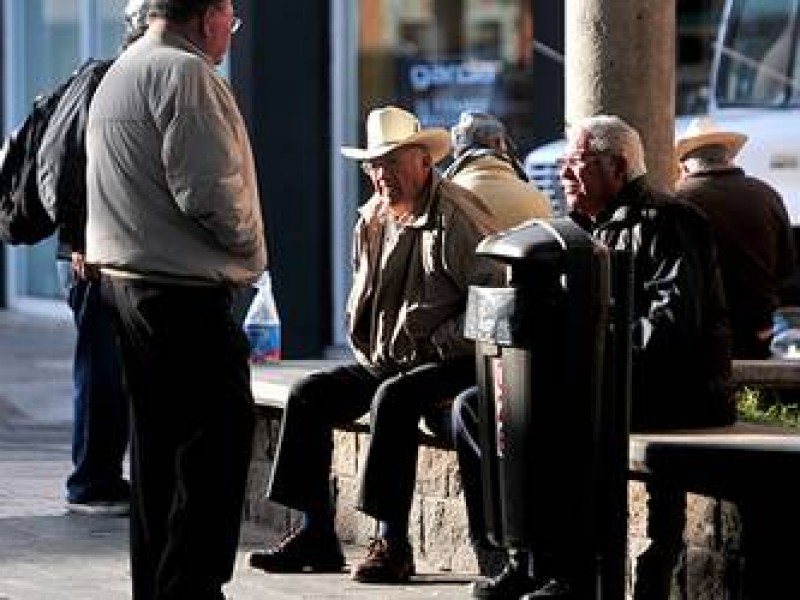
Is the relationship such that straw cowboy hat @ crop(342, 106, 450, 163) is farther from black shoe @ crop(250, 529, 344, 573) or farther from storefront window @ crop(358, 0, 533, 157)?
storefront window @ crop(358, 0, 533, 157)

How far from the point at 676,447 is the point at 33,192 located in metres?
3.18

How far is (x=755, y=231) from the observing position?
9312mm

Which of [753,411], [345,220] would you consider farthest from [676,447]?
[345,220]

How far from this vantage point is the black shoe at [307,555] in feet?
26.6

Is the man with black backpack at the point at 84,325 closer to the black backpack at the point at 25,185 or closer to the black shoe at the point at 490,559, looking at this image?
the black backpack at the point at 25,185

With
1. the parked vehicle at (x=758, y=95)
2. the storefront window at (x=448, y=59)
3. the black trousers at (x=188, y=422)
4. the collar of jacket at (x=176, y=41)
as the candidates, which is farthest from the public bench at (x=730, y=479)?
the storefront window at (x=448, y=59)

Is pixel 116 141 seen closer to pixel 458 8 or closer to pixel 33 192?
pixel 33 192

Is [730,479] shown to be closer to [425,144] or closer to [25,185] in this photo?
[425,144]

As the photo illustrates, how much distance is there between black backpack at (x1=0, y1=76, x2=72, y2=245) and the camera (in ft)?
29.1

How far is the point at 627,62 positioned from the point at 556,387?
2.24 metres

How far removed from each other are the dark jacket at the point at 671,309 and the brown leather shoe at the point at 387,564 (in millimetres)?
1107

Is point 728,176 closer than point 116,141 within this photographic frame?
No

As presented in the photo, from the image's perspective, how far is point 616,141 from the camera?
710 cm

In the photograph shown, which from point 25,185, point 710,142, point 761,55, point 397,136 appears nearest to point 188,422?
point 397,136
